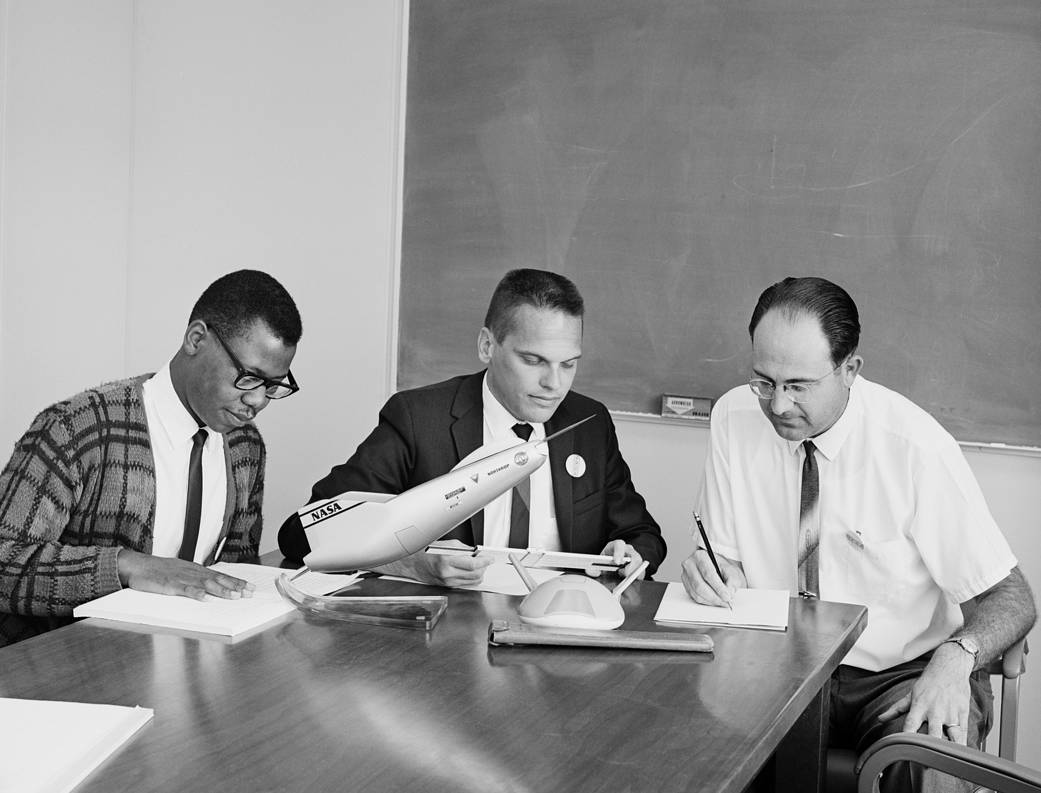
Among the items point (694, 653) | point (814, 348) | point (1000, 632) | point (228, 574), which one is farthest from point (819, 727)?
point (228, 574)

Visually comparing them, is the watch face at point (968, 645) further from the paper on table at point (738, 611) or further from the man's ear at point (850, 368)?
the man's ear at point (850, 368)

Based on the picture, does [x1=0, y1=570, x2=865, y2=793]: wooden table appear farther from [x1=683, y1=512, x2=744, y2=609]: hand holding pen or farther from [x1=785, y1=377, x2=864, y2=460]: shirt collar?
[x1=785, y1=377, x2=864, y2=460]: shirt collar

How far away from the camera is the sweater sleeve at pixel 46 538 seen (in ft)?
6.78

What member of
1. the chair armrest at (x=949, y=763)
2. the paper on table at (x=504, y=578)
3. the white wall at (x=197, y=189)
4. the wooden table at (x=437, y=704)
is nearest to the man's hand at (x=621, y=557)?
the paper on table at (x=504, y=578)

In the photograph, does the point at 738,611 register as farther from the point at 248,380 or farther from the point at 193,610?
the point at 248,380

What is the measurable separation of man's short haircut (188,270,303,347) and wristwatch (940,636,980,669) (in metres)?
1.39

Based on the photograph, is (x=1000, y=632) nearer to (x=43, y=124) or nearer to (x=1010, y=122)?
(x=1010, y=122)

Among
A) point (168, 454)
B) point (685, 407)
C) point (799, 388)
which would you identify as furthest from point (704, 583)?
point (685, 407)

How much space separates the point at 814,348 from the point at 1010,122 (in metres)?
1.12

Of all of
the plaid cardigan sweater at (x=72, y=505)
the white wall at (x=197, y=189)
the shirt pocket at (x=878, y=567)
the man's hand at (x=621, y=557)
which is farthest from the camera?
the white wall at (x=197, y=189)

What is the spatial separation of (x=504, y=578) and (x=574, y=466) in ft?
1.75

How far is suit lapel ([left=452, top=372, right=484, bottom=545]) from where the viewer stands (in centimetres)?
271

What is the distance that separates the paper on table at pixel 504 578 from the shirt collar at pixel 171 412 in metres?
0.51

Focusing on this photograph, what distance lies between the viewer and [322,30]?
399cm
